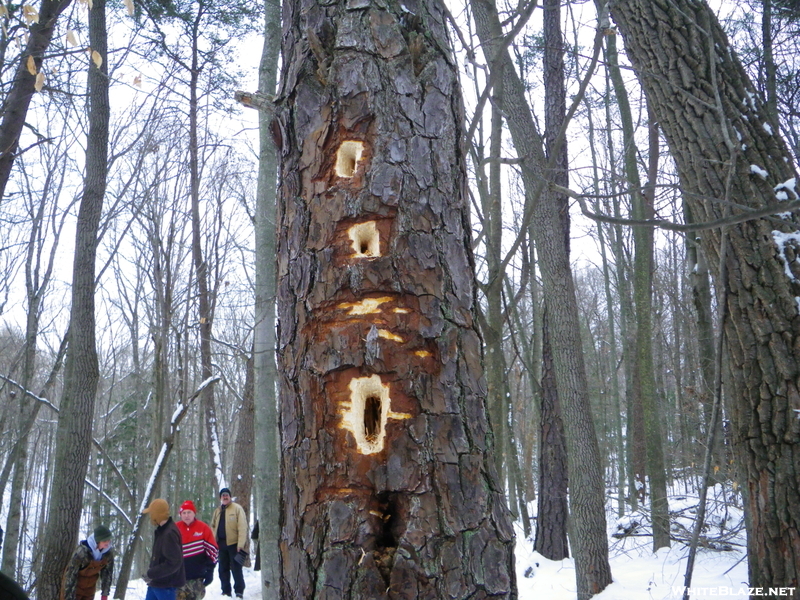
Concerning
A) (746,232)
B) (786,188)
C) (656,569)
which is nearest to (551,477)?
(656,569)

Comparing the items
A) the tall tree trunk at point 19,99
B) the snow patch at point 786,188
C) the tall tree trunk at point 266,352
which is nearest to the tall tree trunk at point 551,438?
the tall tree trunk at point 266,352

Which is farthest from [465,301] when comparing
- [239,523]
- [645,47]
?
[239,523]

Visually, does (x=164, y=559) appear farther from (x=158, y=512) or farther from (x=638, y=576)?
(x=638, y=576)

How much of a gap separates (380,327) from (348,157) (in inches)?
19.6

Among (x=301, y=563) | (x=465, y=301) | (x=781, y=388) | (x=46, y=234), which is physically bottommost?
(x=301, y=563)

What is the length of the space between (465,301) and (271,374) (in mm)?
4488

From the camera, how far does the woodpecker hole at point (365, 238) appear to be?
63.6 inches

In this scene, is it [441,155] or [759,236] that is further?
[759,236]

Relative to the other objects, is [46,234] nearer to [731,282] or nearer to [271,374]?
[271,374]

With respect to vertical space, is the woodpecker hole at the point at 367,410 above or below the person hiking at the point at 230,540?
above

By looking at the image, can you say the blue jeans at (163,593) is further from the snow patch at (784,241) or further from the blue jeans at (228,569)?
the snow patch at (784,241)

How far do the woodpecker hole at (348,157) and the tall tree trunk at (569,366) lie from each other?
4.36 m

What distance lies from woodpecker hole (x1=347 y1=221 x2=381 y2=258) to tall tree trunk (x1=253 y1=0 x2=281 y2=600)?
4.08 m

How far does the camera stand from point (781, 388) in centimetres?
281
